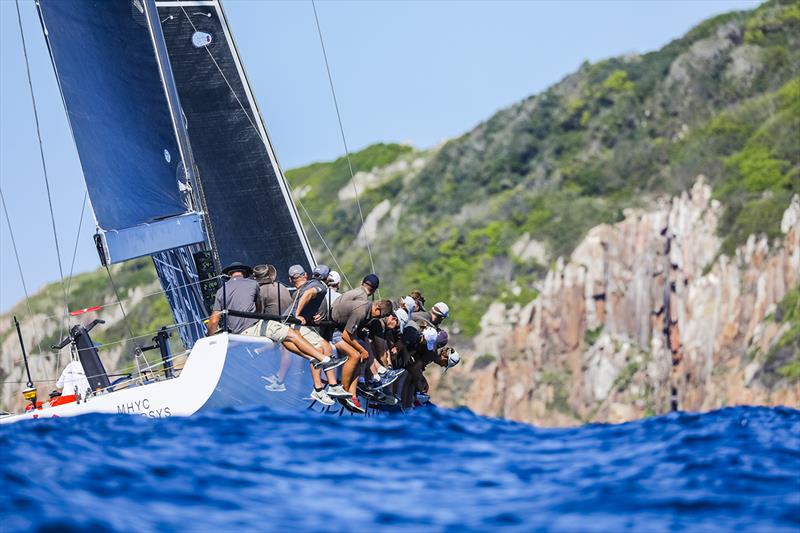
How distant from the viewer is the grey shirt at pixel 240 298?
14.0 meters

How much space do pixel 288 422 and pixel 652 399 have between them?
95.0 feet

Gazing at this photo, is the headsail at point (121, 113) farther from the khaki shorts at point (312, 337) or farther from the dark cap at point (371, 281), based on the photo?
the dark cap at point (371, 281)

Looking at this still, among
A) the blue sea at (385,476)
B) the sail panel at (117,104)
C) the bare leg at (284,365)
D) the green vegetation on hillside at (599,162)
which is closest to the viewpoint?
the blue sea at (385,476)

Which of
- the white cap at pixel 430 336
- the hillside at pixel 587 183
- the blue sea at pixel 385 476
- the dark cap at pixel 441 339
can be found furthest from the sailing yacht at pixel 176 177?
the hillside at pixel 587 183

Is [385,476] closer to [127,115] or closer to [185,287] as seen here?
[127,115]

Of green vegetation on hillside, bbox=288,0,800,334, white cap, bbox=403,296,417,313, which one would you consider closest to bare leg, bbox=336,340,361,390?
white cap, bbox=403,296,417,313

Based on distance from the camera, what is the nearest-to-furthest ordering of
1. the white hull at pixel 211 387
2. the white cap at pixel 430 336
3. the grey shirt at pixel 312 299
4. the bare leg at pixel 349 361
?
the white hull at pixel 211 387 < the bare leg at pixel 349 361 < the grey shirt at pixel 312 299 < the white cap at pixel 430 336

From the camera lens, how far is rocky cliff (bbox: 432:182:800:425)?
1483 inches

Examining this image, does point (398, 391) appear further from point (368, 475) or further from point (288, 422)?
point (368, 475)

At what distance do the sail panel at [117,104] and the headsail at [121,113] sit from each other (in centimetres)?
1

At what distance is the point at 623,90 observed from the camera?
54.2 metres

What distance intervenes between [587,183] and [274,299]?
3632cm

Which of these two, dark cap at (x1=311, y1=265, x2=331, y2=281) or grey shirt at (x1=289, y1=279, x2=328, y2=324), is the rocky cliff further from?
grey shirt at (x1=289, y1=279, x2=328, y2=324)

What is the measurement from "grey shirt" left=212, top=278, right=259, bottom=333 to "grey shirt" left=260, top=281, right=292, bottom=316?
0.24 metres
